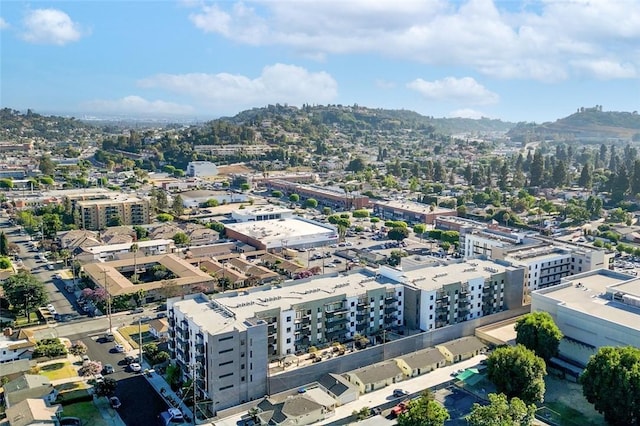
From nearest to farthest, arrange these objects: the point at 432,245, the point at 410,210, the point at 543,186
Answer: the point at 432,245 < the point at 410,210 < the point at 543,186

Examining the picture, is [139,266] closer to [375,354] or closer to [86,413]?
[86,413]

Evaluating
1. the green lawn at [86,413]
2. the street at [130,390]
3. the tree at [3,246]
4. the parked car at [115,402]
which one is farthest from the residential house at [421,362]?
the tree at [3,246]

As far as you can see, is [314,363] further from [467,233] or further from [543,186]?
[543,186]

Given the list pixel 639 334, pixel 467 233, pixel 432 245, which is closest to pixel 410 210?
pixel 432 245

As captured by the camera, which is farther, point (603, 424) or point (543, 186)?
point (543, 186)

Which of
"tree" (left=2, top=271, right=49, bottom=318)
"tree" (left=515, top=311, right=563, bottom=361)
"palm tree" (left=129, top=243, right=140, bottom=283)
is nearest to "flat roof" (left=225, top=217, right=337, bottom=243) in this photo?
"palm tree" (left=129, top=243, right=140, bottom=283)

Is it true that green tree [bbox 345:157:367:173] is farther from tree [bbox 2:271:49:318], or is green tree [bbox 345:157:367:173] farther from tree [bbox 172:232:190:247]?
tree [bbox 2:271:49:318]

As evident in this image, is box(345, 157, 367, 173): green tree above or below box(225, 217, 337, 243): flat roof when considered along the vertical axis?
above
